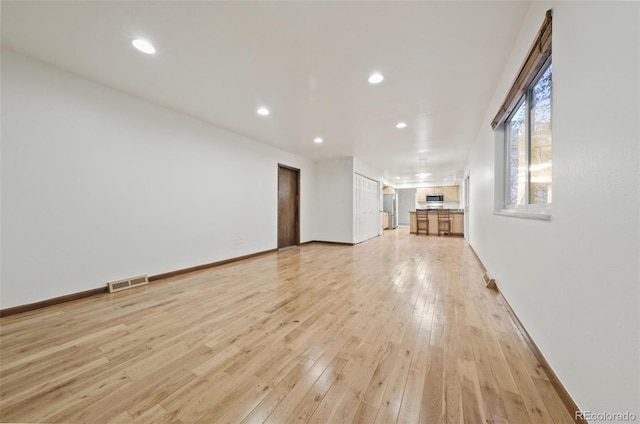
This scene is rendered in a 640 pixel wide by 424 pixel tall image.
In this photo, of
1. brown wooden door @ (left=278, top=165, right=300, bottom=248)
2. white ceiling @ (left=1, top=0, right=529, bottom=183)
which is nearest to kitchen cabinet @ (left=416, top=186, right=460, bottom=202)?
brown wooden door @ (left=278, top=165, right=300, bottom=248)

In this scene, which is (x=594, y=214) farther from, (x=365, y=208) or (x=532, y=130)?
(x=365, y=208)

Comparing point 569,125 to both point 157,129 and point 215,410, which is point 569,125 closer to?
point 215,410

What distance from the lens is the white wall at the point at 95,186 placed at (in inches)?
88.4

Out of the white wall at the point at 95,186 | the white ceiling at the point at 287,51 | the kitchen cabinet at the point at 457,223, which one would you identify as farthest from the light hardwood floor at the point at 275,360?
the kitchen cabinet at the point at 457,223

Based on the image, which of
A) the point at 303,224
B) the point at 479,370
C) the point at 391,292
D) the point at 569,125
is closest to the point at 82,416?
the point at 479,370

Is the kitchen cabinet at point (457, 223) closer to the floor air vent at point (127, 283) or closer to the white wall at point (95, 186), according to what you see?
the white wall at point (95, 186)

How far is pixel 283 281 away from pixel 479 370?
7.71 feet

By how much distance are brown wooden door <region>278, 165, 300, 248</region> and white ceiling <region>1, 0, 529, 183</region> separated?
2.44 meters

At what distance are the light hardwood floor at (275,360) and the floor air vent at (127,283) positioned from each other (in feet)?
0.50

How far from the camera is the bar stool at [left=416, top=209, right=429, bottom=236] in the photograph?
9289mm

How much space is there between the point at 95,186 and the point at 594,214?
428 cm

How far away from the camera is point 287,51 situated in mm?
2170

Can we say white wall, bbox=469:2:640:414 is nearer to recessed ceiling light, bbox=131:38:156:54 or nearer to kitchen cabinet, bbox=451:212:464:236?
recessed ceiling light, bbox=131:38:156:54

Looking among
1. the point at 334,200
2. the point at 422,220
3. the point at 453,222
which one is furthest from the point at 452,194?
the point at 334,200
